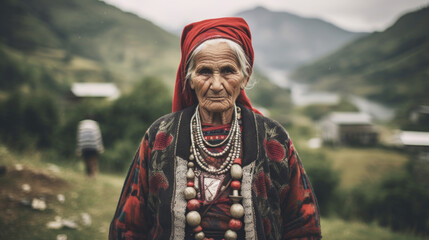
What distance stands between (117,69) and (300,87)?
207 ft

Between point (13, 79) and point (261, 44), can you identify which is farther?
point (261, 44)

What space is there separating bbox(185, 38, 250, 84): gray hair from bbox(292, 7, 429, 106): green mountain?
53290mm

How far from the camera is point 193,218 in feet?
5.40

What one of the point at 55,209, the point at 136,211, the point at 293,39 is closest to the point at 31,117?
the point at 55,209

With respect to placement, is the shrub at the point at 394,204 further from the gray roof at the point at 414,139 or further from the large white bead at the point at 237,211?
the large white bead at the point at 237,211

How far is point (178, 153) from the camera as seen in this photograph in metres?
1.81

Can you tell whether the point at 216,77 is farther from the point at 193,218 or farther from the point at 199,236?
the point at 199,236

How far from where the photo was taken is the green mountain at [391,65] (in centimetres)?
4628

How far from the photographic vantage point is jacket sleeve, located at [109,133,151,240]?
187 centimetres

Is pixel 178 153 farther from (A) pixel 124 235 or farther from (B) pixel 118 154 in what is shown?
(B) pixel 118 154

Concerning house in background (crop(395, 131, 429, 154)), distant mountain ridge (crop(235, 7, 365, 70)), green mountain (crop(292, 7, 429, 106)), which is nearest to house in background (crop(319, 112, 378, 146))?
house in background (crop(395, 131, 429, 154))

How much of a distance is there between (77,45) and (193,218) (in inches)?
3350

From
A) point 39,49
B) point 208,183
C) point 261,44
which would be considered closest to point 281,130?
point 208,183

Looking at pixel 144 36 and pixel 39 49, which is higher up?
pixel 144 36
